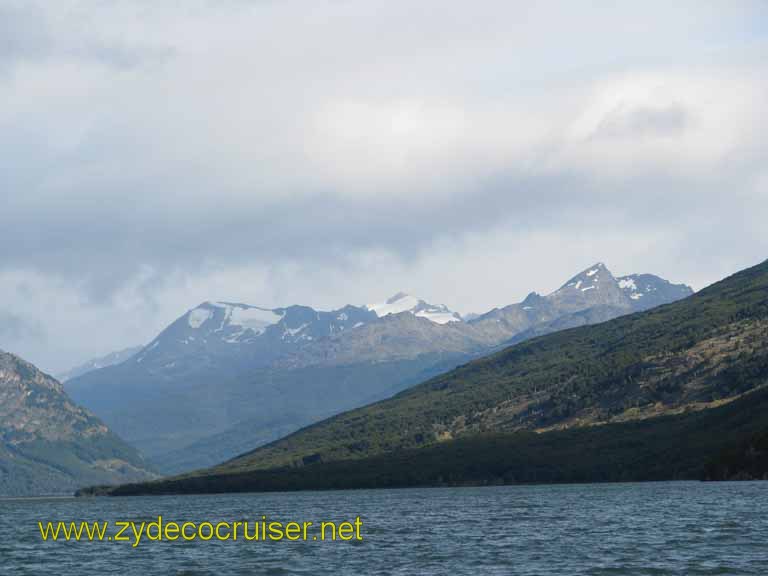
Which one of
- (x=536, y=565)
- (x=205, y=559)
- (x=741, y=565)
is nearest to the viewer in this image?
(x=741, y=565)

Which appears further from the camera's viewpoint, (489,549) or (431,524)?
(431,524)

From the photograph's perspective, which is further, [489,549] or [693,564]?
[489,549]

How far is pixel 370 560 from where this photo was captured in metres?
128

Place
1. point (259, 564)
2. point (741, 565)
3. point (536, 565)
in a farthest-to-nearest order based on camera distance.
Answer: point (259, 564) < point (536, 565) < point (741, 565)

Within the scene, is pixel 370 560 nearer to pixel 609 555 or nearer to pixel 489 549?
pixel 489 549

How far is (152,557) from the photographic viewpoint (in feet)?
465

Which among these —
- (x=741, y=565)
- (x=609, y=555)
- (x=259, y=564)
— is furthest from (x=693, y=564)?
(x=259, y=564)

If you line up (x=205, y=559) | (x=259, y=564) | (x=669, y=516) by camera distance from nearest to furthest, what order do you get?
(x=259, y=564), (x=205, y=559), (x=669, y=516)

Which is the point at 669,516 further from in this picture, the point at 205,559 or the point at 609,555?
the point at 205,559

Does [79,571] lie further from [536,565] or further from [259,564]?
[536,565]

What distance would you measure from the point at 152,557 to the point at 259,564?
21.5 metres

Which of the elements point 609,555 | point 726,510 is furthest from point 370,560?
point 726,510

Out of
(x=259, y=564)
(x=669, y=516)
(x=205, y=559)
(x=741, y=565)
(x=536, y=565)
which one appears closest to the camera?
(x=741, y=565)

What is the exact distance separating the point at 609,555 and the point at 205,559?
48.3m
